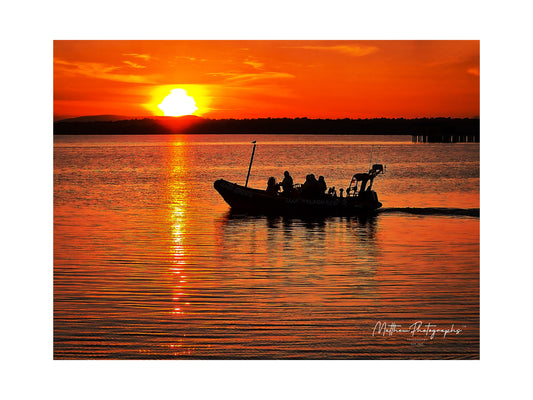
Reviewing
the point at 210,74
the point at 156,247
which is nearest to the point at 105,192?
the point at 156,247

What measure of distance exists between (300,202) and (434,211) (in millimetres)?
4765

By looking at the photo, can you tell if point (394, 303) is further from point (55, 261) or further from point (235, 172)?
point (235, 172)

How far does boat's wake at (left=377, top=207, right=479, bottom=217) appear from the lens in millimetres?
24109

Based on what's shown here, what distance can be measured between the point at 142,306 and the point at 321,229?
977 centimetres

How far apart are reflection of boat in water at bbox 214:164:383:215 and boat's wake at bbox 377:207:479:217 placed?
4.80ft

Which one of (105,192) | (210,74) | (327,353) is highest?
(210,74)

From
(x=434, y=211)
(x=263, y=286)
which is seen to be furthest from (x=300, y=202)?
(x=263, y=286)

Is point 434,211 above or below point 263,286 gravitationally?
above

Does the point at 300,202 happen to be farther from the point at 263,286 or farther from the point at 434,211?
the point at 263,286

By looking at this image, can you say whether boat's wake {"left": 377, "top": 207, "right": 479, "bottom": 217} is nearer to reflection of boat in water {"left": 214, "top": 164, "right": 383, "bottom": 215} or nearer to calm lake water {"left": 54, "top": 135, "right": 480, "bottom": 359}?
calm lake water {"left": 54, "top": 135, "right": 480, "bottom": 359}

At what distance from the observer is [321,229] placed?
838 inches

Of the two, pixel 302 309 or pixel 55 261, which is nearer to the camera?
pixel 302 309

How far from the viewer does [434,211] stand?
24766mm

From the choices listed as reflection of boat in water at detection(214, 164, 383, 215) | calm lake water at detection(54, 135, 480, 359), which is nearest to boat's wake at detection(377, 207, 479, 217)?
calm lake water at detection(54, 135, 480, 359)
